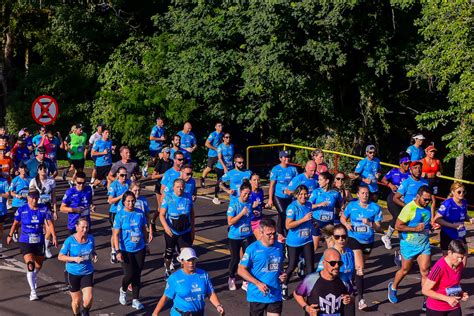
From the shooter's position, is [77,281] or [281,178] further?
[281,178]

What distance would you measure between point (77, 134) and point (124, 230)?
375 inches

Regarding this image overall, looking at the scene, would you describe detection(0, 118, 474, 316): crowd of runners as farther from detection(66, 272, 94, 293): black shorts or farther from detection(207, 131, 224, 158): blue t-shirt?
detection(207, 131, 224, 158): blue t-shirt

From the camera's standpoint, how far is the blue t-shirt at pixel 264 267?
9.91 meters

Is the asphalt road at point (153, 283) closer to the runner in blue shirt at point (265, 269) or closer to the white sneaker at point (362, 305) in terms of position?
the white sneaker at point (362, 305)

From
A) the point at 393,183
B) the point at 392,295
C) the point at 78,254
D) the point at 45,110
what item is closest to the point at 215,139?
the point at 45,110

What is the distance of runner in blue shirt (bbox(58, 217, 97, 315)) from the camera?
449 inches

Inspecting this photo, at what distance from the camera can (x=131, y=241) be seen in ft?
40.5

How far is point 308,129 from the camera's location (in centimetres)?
2631

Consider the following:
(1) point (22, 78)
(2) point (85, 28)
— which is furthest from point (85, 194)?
(1) point (22, 78)

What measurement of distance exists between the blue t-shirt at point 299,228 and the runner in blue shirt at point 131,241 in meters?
2.41

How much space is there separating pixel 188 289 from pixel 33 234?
4875 mm


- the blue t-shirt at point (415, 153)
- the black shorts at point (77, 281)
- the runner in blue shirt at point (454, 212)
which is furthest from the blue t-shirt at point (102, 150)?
the runner in blue shirt at point (454, 212)

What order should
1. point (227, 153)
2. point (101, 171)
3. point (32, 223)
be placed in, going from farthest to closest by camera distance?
point (101, 171) < point (227, 153) < point (32, 223)

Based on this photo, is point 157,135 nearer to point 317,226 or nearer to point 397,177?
point 397,177
